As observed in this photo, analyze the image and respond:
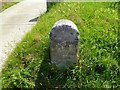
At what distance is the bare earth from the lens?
870cm

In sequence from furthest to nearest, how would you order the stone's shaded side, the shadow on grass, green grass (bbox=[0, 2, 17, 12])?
green grass (bbox=[0, 2, 17, 12]) → the stone's shaded side → the shadow on grass

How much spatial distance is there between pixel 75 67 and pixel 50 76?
0.55 m

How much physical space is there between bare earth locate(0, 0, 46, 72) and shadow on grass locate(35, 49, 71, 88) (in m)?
1.03

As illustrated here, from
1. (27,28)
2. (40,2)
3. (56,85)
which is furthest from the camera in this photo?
(40,2)

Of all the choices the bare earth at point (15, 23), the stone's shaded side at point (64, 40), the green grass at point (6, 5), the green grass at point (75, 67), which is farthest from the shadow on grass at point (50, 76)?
the green grass at point (6, 5)

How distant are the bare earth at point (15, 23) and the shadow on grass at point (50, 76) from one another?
1025 millimetres

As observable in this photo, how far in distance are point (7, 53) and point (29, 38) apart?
0.75 meters

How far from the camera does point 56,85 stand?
6598mm

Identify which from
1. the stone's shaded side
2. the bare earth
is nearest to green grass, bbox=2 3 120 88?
the stone's shaded side

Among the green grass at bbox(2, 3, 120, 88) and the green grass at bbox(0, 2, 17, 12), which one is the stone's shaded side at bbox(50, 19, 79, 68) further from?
the green grass at bbox(0, 2, 17, 12)

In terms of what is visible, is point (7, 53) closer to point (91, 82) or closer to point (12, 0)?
point (91, 82)

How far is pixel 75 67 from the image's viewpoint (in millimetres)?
6914

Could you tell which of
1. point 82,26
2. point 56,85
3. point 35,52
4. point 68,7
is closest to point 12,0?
point 68,7

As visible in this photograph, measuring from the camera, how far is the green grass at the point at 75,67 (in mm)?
6625
